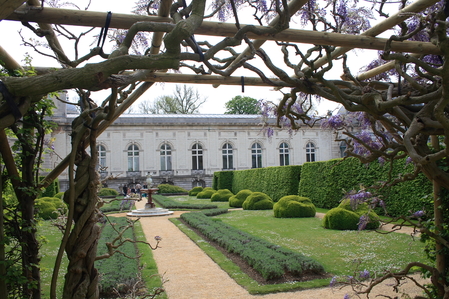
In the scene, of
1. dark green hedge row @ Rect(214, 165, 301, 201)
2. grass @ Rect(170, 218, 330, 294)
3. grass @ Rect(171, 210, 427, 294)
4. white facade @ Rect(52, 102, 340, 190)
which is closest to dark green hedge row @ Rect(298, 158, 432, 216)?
dark green hedge row @ Rect(214, 165, 301, 201)

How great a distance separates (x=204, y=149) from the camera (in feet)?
116

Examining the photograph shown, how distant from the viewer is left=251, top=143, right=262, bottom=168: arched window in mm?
36094

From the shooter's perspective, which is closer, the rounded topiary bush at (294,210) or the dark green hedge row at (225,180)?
the rounded topiary bush at (294,210)

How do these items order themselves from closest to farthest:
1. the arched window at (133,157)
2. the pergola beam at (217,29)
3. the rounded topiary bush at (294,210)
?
the pergola beam at (217,29) < the rounded topiary bush at (294,210) < the arched window at (133,157)

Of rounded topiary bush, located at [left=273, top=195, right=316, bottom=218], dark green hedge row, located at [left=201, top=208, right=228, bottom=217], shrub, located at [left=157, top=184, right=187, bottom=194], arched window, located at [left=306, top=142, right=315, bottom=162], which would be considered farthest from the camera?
arched window, located at [left=306, top=142, right=315, bottom=162]

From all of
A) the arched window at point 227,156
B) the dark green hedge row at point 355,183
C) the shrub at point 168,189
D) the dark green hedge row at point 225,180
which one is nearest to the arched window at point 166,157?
the shrub at point 168,189

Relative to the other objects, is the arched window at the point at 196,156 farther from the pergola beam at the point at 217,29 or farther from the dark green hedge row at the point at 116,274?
the pergola beam at the point at 217,29

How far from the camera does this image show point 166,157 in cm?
3481

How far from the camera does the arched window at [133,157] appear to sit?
112ft

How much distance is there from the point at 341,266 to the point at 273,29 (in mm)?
5214

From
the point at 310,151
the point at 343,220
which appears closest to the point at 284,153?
the point at 310,151

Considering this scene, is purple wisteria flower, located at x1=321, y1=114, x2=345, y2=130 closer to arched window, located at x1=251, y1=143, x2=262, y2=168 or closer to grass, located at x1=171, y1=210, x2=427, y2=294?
grass, located at x1=171, y1=210, x2=427, y2=294

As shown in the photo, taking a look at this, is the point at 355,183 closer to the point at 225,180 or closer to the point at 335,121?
the point at 335,121

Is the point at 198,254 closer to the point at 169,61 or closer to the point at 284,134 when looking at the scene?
the point at 169,61
